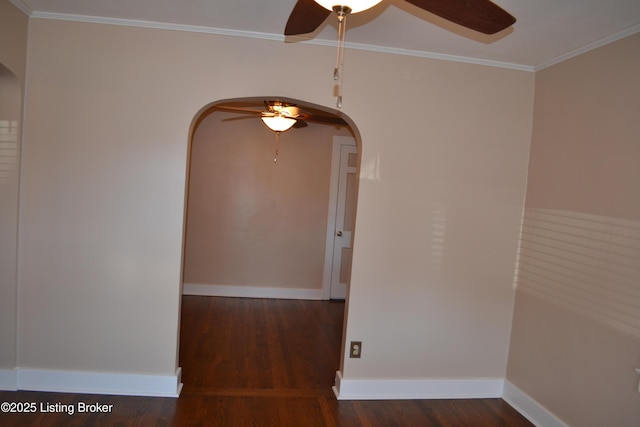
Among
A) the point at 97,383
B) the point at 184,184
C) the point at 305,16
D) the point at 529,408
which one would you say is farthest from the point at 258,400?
the point at 305,16

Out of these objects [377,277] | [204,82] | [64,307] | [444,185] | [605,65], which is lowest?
Answer: [64,307]

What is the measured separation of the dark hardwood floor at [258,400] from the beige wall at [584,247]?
1.93 feet

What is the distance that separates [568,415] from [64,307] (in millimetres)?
3311

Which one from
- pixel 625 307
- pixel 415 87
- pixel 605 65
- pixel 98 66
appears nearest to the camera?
pixel 625 307

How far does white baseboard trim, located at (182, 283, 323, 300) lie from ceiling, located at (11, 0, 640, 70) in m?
3.59

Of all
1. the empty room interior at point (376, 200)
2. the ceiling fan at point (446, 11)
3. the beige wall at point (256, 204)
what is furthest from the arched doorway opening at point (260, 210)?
the ceiling fan at point (446, 11)

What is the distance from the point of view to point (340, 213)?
19.1ft

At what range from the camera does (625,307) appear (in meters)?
2.33

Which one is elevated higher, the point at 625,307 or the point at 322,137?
the point at 322,137

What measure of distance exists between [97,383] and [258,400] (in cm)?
110

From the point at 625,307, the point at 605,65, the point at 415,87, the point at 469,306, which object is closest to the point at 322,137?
the point at 415,87

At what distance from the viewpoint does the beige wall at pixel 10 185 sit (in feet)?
8.97

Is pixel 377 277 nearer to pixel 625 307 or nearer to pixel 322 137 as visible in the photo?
pixel 625 307

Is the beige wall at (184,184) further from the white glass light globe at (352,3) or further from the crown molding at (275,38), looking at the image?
the white glass light globe at (352,3)
